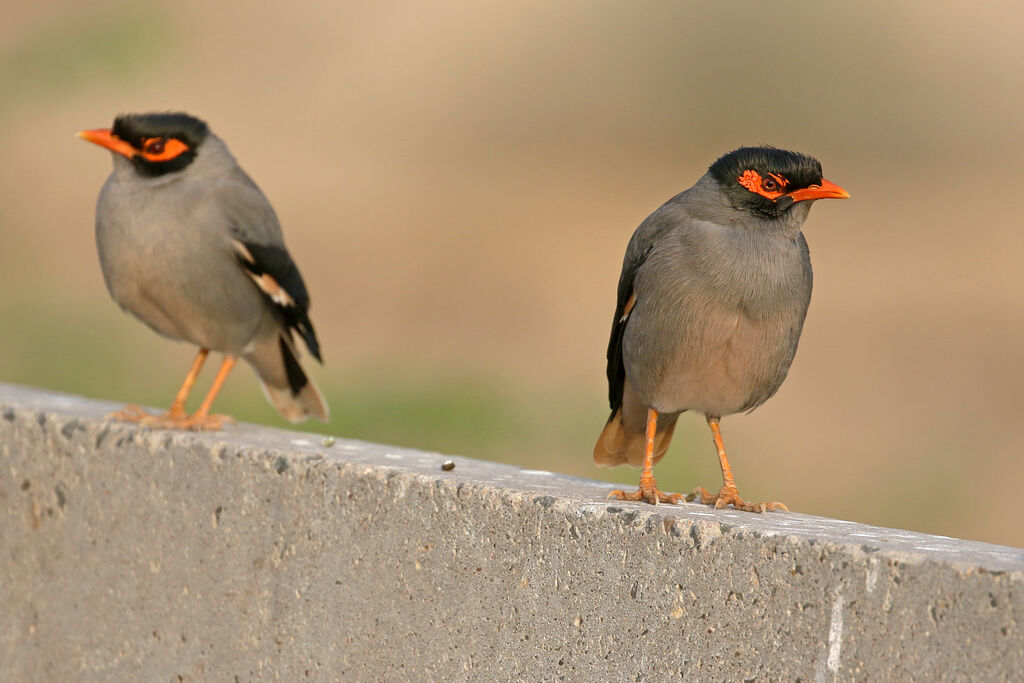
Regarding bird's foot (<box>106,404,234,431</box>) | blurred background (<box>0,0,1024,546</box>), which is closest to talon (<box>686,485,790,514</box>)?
bird's foot (<box>106,404,234,431</box>)

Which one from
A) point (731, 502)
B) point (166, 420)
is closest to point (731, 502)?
point (731, 502)

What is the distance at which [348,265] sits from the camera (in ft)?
50.7

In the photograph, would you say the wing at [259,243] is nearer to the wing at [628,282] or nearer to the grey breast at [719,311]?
the wing at [628,282]

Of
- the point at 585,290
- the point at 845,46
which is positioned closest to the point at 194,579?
the point at 585,290

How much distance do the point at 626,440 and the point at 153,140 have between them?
2.28 m

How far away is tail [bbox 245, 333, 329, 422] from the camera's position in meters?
6.03

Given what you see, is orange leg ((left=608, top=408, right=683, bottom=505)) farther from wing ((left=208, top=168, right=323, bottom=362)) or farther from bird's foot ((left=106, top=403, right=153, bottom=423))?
wing ((left=208, top=168, right=323, bottom=362))

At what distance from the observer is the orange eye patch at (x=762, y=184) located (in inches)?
153

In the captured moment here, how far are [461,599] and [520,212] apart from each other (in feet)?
43.6

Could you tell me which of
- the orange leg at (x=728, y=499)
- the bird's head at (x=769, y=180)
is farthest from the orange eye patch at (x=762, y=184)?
the orange leg at (x=728, y=499)

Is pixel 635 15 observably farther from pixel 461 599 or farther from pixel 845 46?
pixel 461 599

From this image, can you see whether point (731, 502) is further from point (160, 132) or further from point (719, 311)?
point (160, 132)

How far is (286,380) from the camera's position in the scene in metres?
6.15

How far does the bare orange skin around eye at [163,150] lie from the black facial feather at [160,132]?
12 millimetres
